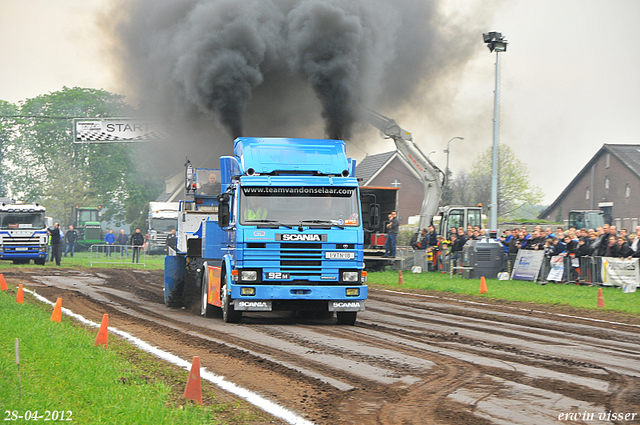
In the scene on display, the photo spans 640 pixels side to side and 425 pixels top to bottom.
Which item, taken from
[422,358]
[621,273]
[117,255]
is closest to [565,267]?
[621,273]

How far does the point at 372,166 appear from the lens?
2936 inches

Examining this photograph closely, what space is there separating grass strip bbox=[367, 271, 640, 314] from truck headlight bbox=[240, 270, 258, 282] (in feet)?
27.9

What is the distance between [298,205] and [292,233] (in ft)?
1.74

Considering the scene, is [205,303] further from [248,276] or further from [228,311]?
[248,276]

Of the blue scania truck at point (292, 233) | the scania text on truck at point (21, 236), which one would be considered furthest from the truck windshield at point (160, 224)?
the blue scania truck at point (292, 233)

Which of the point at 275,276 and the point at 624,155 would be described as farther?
the point at 624,155

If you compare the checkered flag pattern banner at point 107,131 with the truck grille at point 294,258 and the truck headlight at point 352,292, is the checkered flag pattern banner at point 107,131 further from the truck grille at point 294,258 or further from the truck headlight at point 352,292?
the truck headlight at point 352,292

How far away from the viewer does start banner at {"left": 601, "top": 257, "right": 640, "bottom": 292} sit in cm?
2019

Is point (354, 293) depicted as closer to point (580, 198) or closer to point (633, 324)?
point (633, 324)

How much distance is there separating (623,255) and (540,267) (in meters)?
3.44

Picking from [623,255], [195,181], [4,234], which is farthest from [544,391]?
[4,234]

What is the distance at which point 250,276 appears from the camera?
41.0 feet

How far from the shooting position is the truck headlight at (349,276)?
12.8m

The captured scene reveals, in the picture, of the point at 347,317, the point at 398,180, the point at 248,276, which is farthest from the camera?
the point at 398,180
